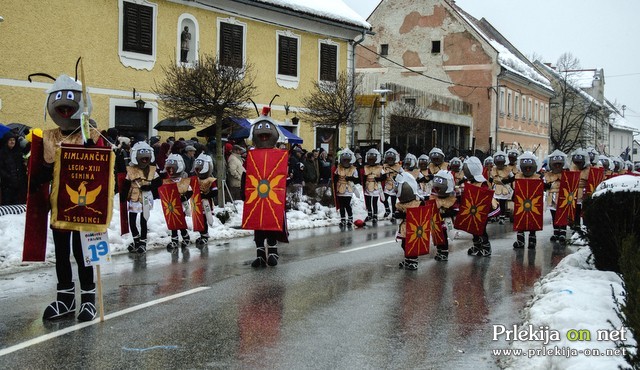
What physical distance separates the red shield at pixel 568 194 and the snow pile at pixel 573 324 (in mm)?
6097

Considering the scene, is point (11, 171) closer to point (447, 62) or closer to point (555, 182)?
point (555, 182)

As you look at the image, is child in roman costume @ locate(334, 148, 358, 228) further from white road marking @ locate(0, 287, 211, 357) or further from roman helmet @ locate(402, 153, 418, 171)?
white road marking @ locate(0, 287, 211, 357)

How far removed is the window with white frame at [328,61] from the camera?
3127cm

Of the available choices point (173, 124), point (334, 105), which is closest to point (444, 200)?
point (173, 124)

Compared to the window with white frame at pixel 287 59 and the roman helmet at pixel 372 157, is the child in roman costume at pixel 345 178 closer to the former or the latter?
the roman helmet at pixel 372 157

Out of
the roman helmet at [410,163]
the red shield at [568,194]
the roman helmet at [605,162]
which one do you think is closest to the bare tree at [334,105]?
the roman helmet at [410,163]

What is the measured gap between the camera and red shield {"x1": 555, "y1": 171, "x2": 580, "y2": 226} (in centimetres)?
1569

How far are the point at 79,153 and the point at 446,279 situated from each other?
5.48 m

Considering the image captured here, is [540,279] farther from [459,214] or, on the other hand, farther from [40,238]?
[40,238]

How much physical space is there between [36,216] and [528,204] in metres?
9.50

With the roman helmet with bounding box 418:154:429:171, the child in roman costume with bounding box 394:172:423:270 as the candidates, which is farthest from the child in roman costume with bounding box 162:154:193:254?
the roman helmet with bounding box 418:154:429:171

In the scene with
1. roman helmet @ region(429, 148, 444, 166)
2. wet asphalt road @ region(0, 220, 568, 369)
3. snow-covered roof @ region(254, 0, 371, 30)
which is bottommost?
wet asphalt road @ region(0, 220, 568, 369)

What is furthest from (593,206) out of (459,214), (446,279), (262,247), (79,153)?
(79,153)

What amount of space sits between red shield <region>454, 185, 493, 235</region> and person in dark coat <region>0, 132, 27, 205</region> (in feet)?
25.0
